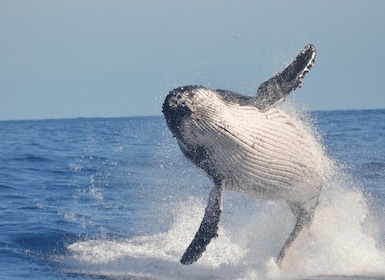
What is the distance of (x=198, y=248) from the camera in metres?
11.4

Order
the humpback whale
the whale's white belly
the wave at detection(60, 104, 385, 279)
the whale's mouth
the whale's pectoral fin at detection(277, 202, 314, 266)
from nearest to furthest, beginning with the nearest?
the whale's mouth → the humpback whale → the whale's white belly → the wave at detection(60, 104, 385, 279) → the whale's pectoral fin at detection(277, 202, 314, 266)

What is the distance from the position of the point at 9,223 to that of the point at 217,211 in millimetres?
7305

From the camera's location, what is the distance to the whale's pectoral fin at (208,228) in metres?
11.4

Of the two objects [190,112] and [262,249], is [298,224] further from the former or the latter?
[190,112]

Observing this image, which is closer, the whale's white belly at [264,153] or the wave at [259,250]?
the whale's white belly at [264,153]

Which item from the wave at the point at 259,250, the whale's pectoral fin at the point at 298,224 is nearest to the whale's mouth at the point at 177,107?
the wave at the point at 259,250

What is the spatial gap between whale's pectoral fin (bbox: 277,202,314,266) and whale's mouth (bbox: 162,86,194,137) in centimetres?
327

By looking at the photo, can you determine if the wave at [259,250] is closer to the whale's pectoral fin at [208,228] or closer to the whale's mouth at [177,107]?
the whale's pectoral fin at [208,228]

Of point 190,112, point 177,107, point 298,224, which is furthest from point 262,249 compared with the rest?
point 177,107

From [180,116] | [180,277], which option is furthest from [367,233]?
[180,116]

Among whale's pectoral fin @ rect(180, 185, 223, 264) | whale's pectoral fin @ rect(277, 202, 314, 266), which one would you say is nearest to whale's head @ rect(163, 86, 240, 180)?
whale's pectoral fin @ rect(180, 185, 223, 264)

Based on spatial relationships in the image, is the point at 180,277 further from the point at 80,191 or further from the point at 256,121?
the point at 80,191

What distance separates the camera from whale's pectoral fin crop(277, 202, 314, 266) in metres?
12.8

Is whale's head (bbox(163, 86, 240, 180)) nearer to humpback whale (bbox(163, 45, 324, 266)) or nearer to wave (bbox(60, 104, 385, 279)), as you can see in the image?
humpback whale (bbox(163, 45, 324, 266))
